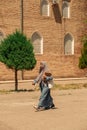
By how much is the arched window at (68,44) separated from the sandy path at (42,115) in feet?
59.6

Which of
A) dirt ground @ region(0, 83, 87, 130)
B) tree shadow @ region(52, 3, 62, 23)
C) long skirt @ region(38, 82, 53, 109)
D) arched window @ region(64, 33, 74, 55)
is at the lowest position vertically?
dirt ground @ region(0, 83, 87, 130)

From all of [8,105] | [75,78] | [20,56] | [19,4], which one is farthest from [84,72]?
[8,105]

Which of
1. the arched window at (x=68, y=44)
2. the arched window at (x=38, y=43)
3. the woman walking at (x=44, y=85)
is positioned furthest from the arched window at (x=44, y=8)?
the woman walking at (x=44, y=85)

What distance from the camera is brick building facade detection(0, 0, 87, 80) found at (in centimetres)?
3338

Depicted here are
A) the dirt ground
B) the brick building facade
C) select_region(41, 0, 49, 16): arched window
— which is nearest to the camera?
the dirt ground

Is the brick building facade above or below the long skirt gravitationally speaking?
above

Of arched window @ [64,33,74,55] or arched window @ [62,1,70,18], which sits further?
arched window @ [64,33,74,55]

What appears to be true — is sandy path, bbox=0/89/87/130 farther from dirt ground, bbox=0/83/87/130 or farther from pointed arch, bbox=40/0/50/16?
pointed arch, bbox=40/0/50/16

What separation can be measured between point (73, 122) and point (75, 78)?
956 inches

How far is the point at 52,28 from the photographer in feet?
120

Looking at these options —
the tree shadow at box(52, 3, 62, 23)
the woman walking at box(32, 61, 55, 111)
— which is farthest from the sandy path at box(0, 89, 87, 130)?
the tree shadow at box(52, 3, 62, 23)

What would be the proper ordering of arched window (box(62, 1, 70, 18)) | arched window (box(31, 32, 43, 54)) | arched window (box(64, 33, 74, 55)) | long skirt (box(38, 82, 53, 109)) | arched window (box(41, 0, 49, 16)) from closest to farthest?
long skirt (box(38, 82, 53, 109)) → arched window (box(31, 32, 43, 54)) → arched window (box(41, 0, 49, 16)) → arched window (box(62, 1, 70, 18)) → arched window (box(64, 33, 74, 55))

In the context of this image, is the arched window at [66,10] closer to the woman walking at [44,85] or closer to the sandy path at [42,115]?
the sandy path at [42,115]

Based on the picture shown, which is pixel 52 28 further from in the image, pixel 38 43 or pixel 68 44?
pixel 68 44
